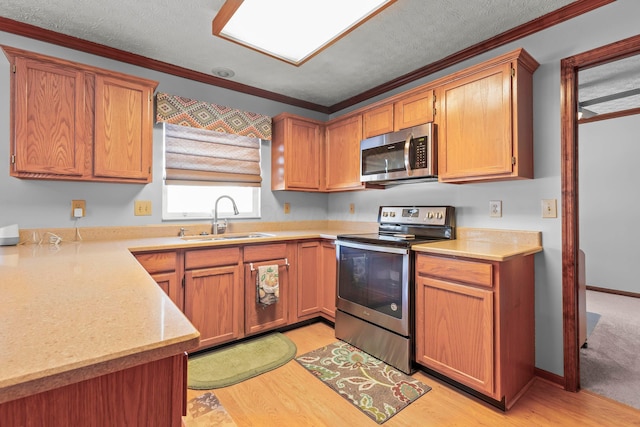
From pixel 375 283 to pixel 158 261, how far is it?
154 centimetres

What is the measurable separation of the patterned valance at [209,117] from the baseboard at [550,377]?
2.90m

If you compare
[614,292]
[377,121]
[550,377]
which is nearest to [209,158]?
[377,121]

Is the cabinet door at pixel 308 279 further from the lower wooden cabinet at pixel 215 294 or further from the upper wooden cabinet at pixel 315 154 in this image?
the upper wooden cabinet at pixel 315 154

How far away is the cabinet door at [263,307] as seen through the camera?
8.41 feet

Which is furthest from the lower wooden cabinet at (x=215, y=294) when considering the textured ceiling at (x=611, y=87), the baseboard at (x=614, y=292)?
the baseboard at (x=614, y=292)

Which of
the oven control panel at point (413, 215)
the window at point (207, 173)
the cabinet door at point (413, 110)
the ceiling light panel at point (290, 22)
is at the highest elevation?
the ceiling light panel at point (290, 22)

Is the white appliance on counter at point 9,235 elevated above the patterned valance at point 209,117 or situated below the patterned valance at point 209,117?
below

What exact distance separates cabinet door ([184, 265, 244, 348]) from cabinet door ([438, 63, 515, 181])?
5.90 feet

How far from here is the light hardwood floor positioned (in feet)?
5.46

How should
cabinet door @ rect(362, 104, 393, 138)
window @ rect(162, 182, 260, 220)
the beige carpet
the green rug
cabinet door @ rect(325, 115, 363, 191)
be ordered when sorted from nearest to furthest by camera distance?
the beige carpet
the green rug
cabinet door @ rect(362, 104, 393, 138)
window @ rect(162, 182, 260, 220)
cabinet door @ rect(325, 115, 363, 191)

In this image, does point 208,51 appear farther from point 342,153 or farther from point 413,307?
point 413,307

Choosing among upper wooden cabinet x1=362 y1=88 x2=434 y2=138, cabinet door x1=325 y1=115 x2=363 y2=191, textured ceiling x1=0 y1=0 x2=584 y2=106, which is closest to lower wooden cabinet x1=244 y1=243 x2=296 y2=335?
cabinet door x1=325 y1=115 x2=363 y2=191

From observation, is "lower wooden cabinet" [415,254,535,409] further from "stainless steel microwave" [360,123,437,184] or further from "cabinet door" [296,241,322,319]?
"cabinet door" [296,241,322,319]

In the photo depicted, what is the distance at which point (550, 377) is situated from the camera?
2023 millimetres
